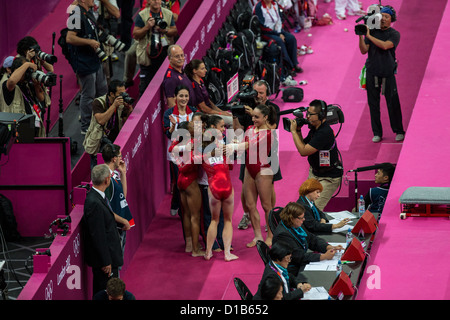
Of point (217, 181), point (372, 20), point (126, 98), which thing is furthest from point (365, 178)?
point (126, 98)

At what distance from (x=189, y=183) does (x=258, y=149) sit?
77 cm

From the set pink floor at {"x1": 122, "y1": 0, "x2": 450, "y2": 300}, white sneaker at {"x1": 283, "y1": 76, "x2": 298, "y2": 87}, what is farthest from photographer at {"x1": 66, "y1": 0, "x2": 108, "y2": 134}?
white sneaker at {"x1": 283, "y1": 76, "x2": 298, "y2": 87}

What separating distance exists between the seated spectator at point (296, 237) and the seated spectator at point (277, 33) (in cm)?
524

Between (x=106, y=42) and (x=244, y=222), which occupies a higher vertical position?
(x=106, y=42)

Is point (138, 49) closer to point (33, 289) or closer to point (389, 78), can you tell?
point (389, 78)

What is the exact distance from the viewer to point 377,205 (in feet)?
32.4

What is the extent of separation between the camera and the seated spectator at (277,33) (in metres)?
13.8

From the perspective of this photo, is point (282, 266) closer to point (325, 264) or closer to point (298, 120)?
point (325, 264)

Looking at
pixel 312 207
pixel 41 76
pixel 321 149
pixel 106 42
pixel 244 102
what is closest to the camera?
pixel 312 207

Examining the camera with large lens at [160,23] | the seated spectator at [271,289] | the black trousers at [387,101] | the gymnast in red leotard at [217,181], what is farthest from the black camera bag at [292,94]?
the seated spectator at [271,289]

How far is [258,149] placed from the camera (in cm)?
1005

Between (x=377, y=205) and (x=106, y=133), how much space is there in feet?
9.53

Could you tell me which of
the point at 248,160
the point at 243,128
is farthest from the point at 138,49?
the point at 248,160

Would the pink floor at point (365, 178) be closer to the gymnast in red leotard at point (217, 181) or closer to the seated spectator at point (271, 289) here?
the gymnast in red leotard at point (217, 181)
